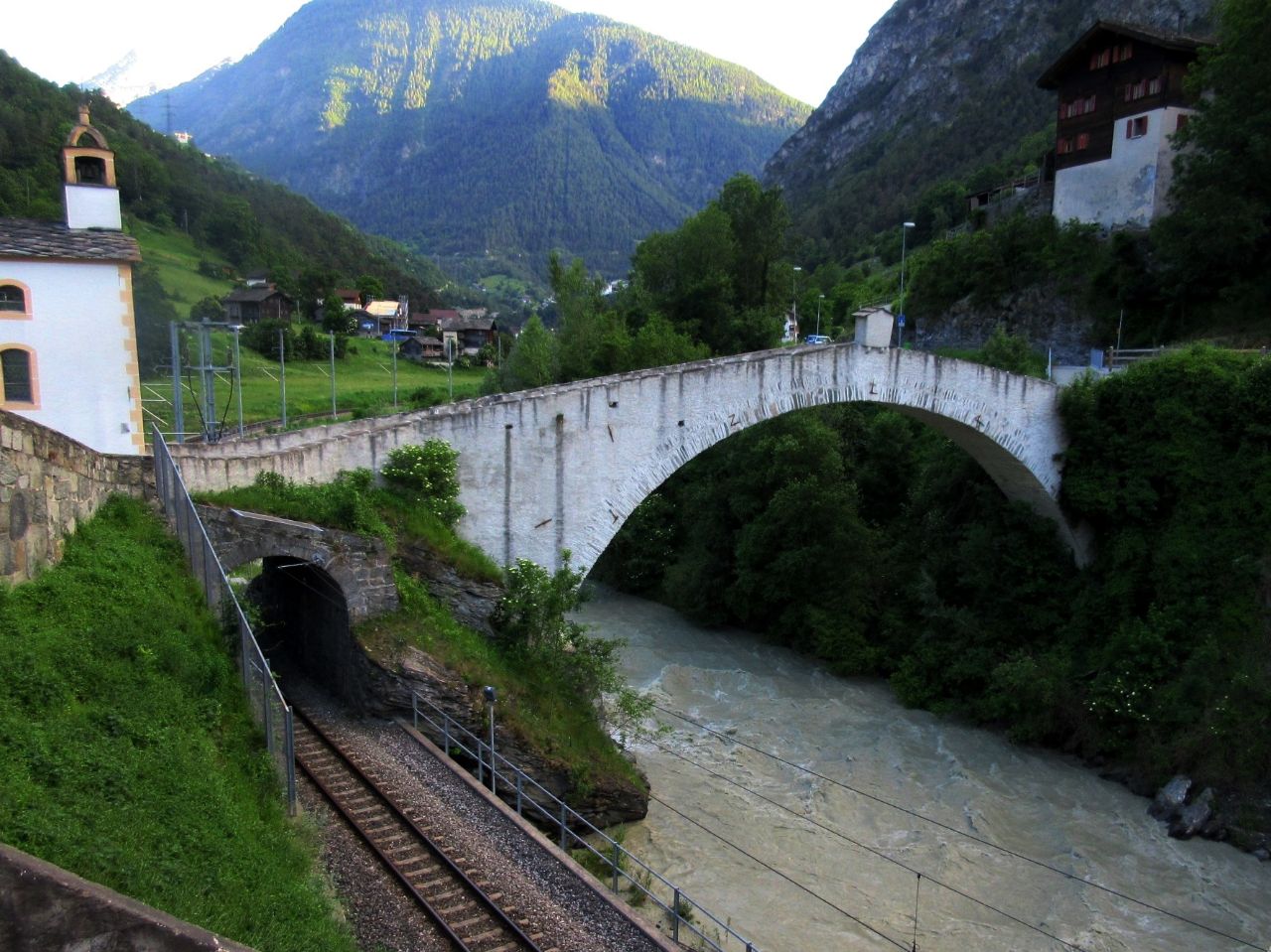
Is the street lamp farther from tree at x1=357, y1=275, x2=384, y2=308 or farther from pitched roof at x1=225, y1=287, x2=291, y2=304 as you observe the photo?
tree at x1=357, y1=275, x2=384, y2=308

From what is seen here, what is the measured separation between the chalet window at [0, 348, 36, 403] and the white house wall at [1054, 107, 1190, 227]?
95.9 feet

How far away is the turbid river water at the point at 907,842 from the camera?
476 inches

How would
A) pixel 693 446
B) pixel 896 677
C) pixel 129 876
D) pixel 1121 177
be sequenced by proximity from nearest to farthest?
pixel 129 876
pixel 693 446
pixel 896 677
pixel 1121 177

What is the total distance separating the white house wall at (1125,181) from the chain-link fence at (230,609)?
28.3 metres

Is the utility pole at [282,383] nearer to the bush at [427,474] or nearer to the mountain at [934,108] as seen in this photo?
the bush at [427,474]

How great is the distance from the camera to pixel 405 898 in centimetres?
854

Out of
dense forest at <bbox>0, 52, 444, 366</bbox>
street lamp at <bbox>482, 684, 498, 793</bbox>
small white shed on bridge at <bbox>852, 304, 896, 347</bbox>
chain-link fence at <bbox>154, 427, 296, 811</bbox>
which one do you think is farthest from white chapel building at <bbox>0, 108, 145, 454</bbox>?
dense forest at <bbox>0, 52, 444, 366</bbox>

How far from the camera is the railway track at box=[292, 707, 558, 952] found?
8.17 meters

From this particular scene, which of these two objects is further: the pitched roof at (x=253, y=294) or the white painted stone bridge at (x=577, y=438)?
the pitched roof at (x=253, y=294)

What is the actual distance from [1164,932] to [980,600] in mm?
8511

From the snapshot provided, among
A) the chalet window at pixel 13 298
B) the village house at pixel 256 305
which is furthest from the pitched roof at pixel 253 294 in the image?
the chalet window at pixel 13 298

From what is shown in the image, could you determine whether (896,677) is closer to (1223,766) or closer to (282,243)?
(1223,766)

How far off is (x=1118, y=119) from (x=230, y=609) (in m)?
30.4

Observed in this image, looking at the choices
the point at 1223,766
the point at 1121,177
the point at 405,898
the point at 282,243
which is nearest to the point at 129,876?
the point at 405,898
